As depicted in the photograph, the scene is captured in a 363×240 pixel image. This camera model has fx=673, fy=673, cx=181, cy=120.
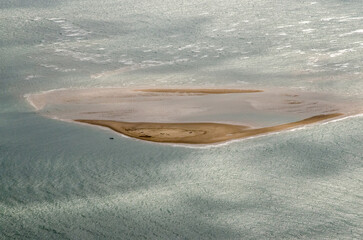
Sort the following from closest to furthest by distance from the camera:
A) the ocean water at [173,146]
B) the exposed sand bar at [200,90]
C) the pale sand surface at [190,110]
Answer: the ocean water at [173,146] < the pale sand surface at [190,110] < the exposed sand bar at [200,90]

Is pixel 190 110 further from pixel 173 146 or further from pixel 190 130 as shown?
pixel 173 146

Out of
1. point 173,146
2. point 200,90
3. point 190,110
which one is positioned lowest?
point 173,146

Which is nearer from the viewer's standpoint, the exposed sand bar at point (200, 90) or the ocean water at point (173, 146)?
the ocean water at point (173, 146)

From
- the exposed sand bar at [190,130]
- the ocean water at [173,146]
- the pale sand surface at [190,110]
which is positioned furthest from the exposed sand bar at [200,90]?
the exposed sand bar at [190,130]

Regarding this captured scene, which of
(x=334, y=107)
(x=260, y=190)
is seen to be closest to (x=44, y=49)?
(x=334, y=107)

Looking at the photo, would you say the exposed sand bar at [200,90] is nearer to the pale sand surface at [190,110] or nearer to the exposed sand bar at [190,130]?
the pale sand surface at [190,110]

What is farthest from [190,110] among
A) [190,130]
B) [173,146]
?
[173,146]
